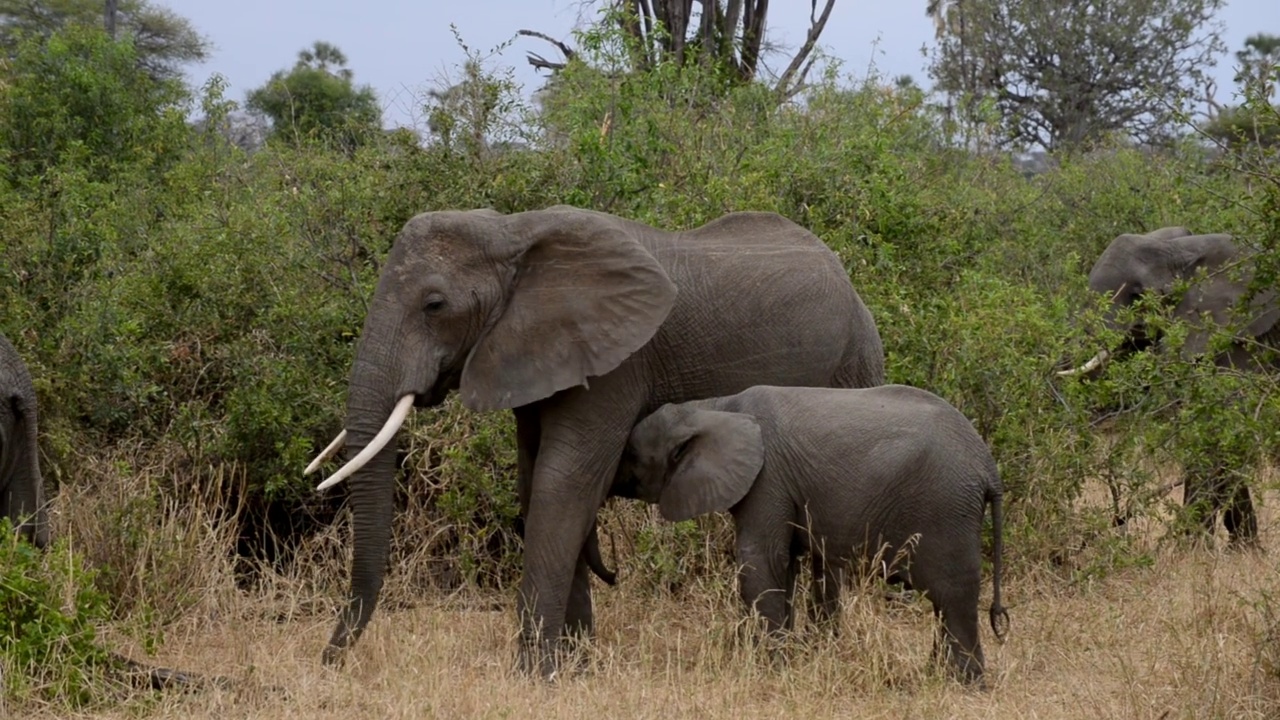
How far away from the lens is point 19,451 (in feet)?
21.7

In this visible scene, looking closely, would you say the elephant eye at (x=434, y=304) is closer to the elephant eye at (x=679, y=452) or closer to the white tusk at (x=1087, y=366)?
the elephant eye at (x=679, y=452)

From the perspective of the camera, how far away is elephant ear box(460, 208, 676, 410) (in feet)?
20.5

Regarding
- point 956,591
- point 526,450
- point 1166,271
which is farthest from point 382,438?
point 1166,271

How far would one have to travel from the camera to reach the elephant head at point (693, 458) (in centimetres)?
623

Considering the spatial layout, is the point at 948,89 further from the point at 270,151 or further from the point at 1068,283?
the point at 270,151

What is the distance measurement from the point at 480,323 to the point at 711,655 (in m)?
1.44

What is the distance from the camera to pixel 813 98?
12062mm

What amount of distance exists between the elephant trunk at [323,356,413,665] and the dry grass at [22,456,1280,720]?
0.14 metres

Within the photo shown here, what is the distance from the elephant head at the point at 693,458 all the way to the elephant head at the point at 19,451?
7.37 feet

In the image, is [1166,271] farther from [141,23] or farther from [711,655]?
[141,23]

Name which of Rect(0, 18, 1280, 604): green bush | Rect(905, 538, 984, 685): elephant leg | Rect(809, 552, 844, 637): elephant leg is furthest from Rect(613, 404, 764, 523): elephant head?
Rect(0, 18, 1280, 604): green bush

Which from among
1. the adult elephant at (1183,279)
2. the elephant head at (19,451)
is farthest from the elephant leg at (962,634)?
the adult elephant at (1183,279)

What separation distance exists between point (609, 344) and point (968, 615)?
5.21 ft

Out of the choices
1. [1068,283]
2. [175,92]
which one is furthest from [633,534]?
[175,92]
